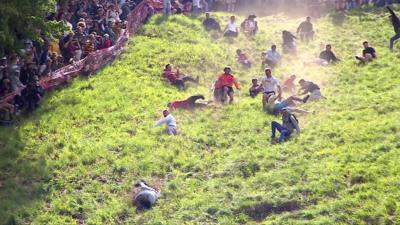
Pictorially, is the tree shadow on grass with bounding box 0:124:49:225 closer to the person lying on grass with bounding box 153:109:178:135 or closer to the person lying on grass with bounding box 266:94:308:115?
the person lying on grass with bounding box 153:109:178:135

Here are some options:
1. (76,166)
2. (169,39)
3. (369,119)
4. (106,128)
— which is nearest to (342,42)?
(169,39)

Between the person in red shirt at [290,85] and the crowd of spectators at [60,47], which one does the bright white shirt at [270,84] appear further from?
the crowd of spectators at [60,47]

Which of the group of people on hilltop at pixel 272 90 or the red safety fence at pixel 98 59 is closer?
the group of people on hilltop at pixel 272 90

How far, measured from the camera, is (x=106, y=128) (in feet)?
73.2

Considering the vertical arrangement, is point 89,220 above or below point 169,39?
below

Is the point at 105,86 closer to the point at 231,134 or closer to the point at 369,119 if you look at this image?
the point at 231,134

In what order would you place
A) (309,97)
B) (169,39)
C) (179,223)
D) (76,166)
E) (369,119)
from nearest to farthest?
(179,223) → (76,166) → (369,119) → (309,97) → (169,39)

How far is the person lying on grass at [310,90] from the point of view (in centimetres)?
2483

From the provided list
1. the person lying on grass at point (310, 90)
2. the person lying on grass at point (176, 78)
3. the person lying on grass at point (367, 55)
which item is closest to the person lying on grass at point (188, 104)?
the person lying on grass at point (176, 78)

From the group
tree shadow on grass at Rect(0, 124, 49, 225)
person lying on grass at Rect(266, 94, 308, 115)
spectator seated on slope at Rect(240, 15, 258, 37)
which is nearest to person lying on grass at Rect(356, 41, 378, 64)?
person lying on grass at Rect(266, 94, 308, 115)

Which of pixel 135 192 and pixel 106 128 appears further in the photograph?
pixel 106 128

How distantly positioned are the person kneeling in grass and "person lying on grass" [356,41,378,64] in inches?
331

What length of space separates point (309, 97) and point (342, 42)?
824 cm

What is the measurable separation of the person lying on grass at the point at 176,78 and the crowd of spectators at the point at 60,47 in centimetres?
293
